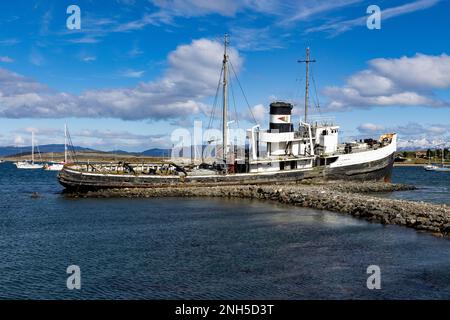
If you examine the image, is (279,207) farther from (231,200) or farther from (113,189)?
(113,189)

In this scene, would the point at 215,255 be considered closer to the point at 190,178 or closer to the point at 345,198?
the point at 345,198

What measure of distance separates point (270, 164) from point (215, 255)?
3224 cm

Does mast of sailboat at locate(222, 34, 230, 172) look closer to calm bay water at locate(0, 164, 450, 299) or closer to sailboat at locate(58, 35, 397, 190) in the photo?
sailboat at locate(58, 35, 397, 190)

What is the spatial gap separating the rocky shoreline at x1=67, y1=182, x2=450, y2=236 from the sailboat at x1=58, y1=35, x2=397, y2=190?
1265 mm

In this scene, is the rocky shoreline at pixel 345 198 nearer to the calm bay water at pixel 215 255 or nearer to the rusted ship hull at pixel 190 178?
the rusted ship hull at pixel 190 178

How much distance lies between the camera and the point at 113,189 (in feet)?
163

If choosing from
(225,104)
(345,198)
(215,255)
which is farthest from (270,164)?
(215,255)

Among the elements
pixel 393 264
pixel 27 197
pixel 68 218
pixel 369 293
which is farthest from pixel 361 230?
pixel 27 197

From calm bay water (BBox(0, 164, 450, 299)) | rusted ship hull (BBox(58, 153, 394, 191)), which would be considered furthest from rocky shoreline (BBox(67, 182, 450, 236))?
calm bay water (BBox(0, 164, 450, 299))

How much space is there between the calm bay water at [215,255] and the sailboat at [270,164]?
1327cm

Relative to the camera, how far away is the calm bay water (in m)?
17.6

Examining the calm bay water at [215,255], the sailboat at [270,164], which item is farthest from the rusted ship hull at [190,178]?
the calm bay water at [215,255]

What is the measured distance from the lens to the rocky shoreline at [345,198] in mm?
29453
